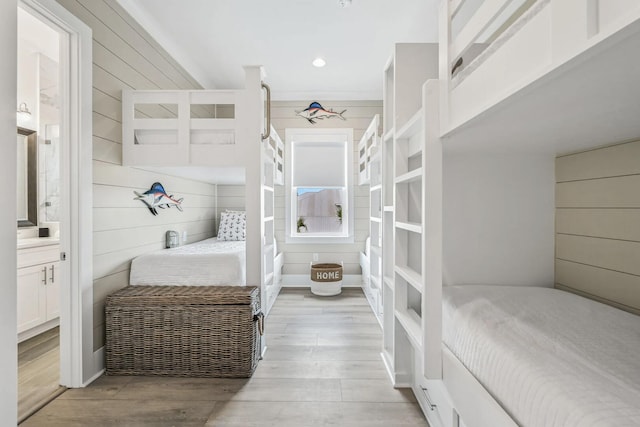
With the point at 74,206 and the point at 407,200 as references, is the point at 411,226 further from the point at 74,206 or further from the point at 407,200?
the point at 74,206

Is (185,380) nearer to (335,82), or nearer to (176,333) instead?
(176,333)

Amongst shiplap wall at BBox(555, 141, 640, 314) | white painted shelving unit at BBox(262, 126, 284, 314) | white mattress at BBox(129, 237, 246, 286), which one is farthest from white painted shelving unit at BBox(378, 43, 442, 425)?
white painted shelving unit at BBox(262, 126, 284, 314)

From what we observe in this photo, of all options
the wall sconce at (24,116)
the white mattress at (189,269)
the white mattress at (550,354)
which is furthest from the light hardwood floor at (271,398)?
the wall sconce at (24,116)

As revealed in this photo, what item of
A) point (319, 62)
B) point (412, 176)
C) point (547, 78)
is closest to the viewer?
point (547, 78)

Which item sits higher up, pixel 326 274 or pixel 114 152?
pixel 114 152

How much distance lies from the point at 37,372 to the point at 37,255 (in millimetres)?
1065

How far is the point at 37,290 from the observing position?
285 centimetres

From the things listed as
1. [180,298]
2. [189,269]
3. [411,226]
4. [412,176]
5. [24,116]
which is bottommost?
[180,298]

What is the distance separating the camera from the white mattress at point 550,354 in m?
0.76

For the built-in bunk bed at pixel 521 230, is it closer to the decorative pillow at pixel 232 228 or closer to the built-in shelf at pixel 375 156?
the built-in shelf at pixel 375 156

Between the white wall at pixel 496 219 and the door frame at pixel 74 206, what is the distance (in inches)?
85.6

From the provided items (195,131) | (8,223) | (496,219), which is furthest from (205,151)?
(496,219)

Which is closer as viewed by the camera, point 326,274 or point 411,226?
point 411,226

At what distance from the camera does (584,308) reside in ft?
4.63
